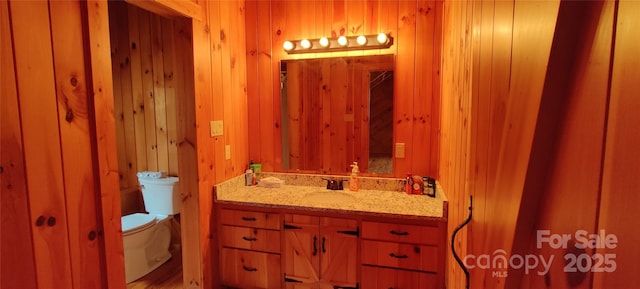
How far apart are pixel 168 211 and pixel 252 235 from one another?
3.65ft

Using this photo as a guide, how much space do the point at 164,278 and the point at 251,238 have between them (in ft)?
3.25

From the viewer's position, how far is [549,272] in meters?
0.47

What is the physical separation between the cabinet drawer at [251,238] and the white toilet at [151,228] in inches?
30.1

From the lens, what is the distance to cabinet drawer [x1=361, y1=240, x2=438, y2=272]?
1798 millimetres

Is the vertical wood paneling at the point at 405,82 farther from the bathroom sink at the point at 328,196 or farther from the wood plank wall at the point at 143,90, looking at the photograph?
the wood plank wall at the point at 143,90

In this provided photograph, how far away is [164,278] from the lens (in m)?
2.47

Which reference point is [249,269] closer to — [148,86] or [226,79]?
[226,79]

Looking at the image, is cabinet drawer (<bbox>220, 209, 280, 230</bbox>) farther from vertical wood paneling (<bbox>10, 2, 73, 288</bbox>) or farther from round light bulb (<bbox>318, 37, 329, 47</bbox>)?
round light bulb (<bbox>318, 37, 329, 47</bbox>)

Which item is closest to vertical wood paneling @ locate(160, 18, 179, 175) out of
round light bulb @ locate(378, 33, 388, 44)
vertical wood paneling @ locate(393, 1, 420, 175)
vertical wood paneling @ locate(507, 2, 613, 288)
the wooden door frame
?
the wooden door frame

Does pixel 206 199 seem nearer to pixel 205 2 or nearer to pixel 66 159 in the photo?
pixel 66 159

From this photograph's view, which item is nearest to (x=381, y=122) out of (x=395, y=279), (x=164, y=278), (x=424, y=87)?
(x=424, y=87)

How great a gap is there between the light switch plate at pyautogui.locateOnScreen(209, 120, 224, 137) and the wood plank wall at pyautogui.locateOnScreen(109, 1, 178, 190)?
93 centimetres

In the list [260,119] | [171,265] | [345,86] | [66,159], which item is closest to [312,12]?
[345,86]

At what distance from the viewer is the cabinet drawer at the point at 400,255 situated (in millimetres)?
→ 1798
